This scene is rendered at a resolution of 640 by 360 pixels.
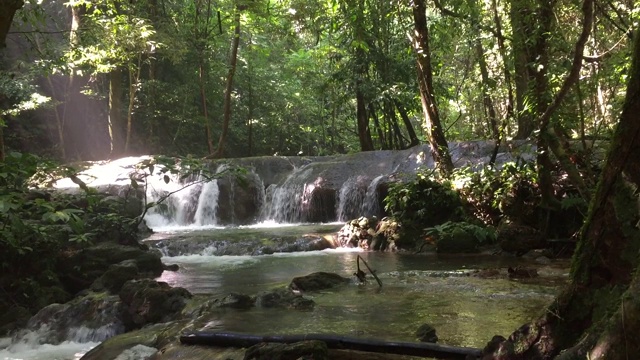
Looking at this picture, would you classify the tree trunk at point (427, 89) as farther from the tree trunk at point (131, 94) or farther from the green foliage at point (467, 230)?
the tree trunk at point (131, 94)

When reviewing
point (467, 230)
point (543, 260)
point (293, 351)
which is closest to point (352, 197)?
point (467, 230)

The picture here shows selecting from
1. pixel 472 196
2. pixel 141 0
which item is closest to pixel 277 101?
pixel 141 0

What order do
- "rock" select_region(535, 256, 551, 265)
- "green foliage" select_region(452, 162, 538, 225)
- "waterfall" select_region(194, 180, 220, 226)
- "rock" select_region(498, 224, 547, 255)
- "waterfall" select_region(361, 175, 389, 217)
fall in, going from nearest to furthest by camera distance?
"rock" select_region(535, 256, 551, 265)
"rock" select_region(498, 224, 547, 255)
"green foliage" select_region(452, 162, 538, 225)
"waterfall" select_region(361, 175, 389, 217)
"waterfall" select_region(194, 180, 220, 226)

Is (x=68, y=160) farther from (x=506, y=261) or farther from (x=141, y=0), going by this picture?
(x=506, y=261)

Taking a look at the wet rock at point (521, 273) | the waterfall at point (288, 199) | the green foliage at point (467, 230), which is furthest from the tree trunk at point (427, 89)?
the waterfall at point (288, 199)

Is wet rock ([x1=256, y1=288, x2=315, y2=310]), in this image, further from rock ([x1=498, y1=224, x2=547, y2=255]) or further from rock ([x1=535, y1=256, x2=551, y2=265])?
rock ([x1=498, y1=224, x2=547, y2=255])

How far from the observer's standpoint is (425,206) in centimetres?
1104

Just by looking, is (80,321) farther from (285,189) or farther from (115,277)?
(285,189)

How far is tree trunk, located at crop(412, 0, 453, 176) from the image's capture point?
35.7ft

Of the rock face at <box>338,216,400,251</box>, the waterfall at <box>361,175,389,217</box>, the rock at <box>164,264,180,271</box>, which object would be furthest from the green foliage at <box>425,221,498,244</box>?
the rock at <box>164,264,180,271</box>

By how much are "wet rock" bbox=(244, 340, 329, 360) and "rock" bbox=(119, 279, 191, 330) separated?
7.51 ft

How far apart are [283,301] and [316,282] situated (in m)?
1.04

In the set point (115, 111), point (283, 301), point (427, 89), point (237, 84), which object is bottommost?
point (283, 301)

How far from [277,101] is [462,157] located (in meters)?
12.4
